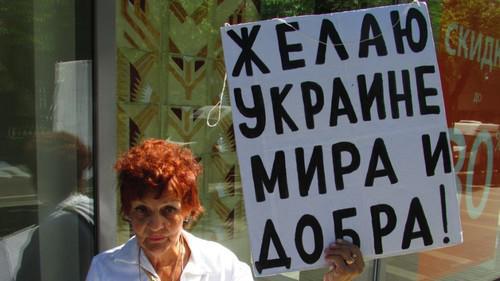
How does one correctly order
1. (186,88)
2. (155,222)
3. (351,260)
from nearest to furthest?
(351,260), (155,222), (186,88)

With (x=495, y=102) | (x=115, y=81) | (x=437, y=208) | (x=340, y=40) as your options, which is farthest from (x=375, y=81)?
(x=495, y=102)

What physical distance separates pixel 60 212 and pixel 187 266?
1.16m

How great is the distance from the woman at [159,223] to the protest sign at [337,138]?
22cm

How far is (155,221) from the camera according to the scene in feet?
5.58

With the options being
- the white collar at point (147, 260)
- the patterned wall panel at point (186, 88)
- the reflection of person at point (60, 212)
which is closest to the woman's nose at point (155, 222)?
the white collar at point (147, 260)

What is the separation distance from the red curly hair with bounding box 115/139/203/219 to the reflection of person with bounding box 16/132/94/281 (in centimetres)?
97

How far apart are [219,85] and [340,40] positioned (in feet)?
6.01

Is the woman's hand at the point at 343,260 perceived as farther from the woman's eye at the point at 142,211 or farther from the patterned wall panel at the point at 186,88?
the patterned wall panel at the point at 186,88

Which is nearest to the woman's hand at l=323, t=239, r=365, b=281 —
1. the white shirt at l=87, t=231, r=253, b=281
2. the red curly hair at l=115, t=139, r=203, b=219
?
the white shirt at l=87, t=231, r=253, b=281

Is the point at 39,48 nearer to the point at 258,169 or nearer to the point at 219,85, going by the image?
the point at 219,85

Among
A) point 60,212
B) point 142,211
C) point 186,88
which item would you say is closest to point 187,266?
point 142,211

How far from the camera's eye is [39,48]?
8.25 ft

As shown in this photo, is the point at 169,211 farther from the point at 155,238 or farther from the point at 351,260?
the point at 351,260

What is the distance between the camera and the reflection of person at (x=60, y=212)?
255 centimetres
